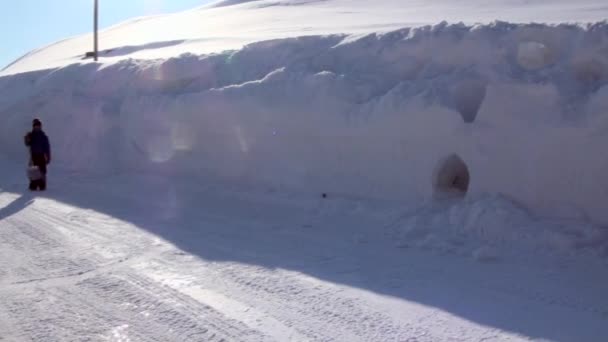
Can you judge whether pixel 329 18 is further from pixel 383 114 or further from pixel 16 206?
pixel 16 206

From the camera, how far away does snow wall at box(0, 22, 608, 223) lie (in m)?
6.90

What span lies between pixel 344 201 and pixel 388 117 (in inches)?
47.0

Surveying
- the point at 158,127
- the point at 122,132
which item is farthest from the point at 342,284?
the point at 122,132

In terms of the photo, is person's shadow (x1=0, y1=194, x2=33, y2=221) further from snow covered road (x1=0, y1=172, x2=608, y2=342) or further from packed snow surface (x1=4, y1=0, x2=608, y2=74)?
packed snow surface (x1=4, y1=0, x2=608, y2=74)

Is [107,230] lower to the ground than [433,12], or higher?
lower

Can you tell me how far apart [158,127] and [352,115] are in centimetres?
437

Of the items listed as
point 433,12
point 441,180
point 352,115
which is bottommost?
point 441,180

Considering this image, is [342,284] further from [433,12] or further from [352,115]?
[433,12]

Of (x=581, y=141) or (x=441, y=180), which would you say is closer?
(x=581, y=141)

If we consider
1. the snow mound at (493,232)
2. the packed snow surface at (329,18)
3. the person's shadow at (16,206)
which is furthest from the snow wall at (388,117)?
the person's shadow at (16,206)

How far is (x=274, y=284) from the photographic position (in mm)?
5598

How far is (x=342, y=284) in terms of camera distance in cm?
559

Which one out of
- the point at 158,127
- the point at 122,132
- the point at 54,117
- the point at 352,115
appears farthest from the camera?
the point at 54,117

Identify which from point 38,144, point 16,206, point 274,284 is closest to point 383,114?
point 274,284
